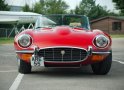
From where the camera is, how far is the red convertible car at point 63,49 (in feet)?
27.5

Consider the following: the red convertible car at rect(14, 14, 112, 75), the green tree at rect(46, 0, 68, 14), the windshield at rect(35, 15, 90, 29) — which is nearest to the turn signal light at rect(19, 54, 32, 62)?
the red convertible car at rect(14, 14, 112, 75)

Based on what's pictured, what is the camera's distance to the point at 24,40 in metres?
8.70

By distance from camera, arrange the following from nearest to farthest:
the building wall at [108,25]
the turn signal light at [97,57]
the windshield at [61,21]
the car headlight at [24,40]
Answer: the turn signal light at [97,57]
the car headlight at [24,40]
the windshield at [61,21]
the building wall at [108,25]

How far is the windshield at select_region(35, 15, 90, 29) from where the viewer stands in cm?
1007

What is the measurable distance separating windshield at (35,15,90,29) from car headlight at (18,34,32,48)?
126 cm

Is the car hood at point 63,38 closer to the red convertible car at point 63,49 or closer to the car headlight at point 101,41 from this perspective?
the red convertible car at point 63,49

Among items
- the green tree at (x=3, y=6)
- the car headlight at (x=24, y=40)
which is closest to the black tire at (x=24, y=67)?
the car headlight at (x=24, y=40)

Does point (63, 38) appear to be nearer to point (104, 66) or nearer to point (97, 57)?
point (97, 57)

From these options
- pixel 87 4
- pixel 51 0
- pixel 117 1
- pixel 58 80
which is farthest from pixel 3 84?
pixel 87 4

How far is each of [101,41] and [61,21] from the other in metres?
1.96

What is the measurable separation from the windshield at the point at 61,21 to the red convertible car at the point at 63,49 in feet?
3.22

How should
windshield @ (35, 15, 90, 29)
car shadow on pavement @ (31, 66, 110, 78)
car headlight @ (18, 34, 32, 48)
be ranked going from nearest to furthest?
car headlight @ (18, 34, 32, 48)
car shadow on pavement @ (31, 66, 110, 78)
windshield @ (35, 15, 90, 29)

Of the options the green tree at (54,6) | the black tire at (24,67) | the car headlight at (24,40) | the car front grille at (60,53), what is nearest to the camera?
the car front grille at (60,53)

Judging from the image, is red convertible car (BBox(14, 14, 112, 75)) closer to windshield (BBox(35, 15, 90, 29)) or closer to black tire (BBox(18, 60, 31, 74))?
black tire (BBox(18, 60, 31, 74))
